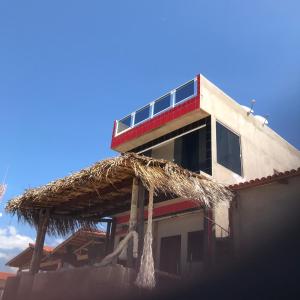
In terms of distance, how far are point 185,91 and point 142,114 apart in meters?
2.29

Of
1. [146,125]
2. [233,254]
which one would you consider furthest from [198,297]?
[146,125]

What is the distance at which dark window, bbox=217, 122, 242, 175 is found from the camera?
11.2m

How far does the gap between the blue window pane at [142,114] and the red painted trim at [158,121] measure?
326 mm

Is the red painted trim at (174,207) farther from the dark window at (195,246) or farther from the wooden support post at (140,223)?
the wooden support post at (140,223)

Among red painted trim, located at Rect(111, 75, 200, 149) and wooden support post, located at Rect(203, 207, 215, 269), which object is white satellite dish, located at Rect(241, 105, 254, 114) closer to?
red painted trim, located at Rect(111, 75, 200, 149)

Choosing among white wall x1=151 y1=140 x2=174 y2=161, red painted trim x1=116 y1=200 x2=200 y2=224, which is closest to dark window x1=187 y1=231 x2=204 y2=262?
red painted trim x1=116 y1=200 x2=200 y2=224

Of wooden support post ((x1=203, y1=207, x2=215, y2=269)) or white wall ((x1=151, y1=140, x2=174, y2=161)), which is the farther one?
white wall ((x1=151, y1=140, x2=174, y2=161))

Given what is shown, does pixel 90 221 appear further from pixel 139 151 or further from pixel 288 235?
pixel 288 235

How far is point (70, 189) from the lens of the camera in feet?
28.0

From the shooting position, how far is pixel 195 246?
403 inches

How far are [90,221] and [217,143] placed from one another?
4.47 meters

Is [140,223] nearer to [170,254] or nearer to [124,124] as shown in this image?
[170,254]

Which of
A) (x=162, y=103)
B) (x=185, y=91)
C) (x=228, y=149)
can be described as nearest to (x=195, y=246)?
(x=228, y=149)

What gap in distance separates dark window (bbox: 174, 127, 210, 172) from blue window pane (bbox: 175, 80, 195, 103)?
1187mm
